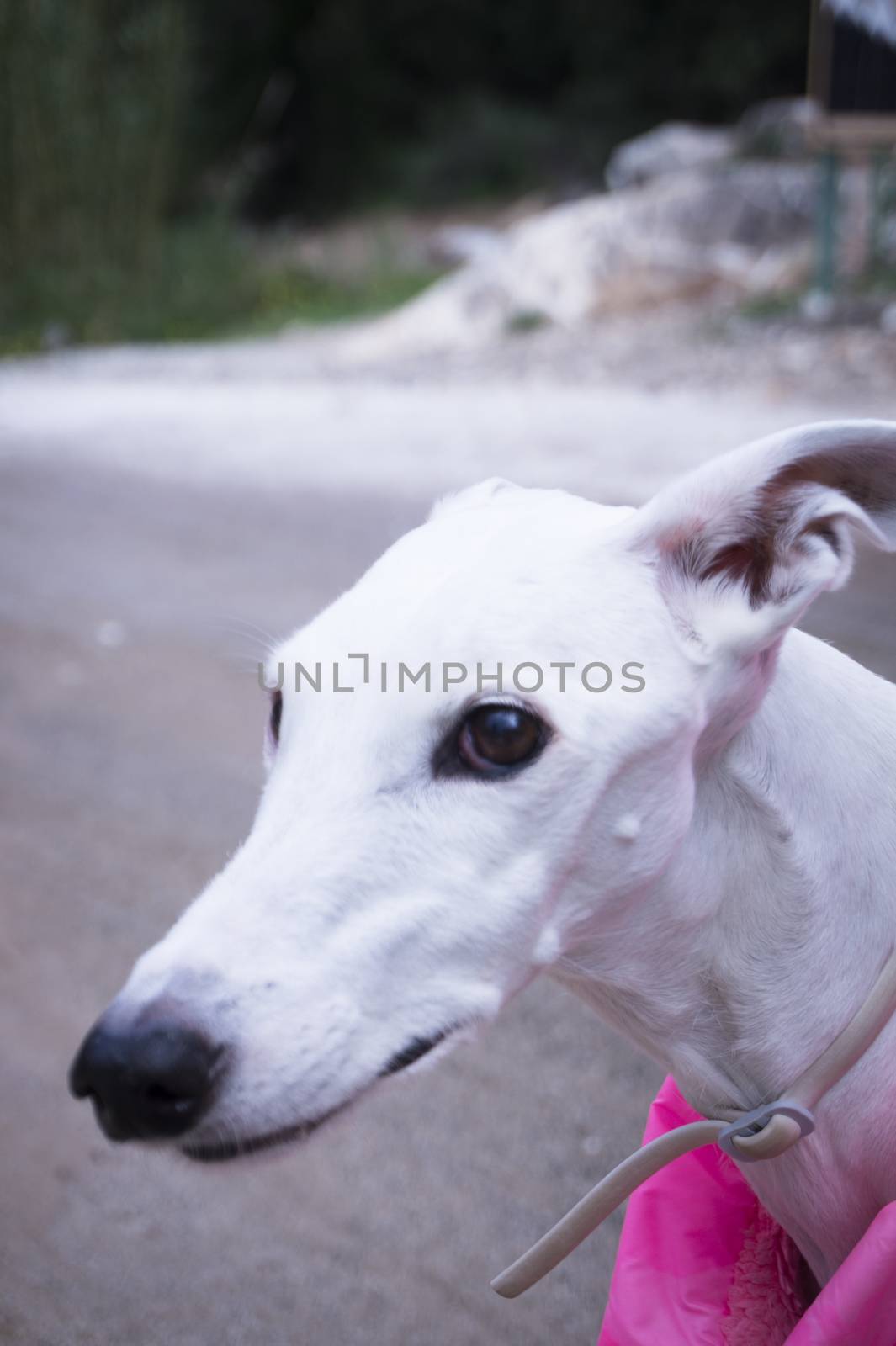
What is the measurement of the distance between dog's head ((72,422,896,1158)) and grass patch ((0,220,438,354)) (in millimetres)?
11919

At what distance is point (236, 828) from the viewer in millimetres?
3711

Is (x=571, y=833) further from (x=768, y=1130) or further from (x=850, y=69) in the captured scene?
(x=850, y=69)

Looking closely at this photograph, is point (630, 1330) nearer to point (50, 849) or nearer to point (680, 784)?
point (680, 784)

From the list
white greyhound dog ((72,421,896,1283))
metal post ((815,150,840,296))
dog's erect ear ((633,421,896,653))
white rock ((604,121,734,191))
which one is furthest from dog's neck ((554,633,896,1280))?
white rock ((604,121,734,191))

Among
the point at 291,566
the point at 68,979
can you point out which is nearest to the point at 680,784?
the point at 68,979

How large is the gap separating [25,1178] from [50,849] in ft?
4.34

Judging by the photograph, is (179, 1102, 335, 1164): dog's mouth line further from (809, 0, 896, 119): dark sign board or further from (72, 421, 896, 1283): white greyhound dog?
(809, 0, 896, 119): dark sign board

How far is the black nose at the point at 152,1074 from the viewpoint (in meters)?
1.08

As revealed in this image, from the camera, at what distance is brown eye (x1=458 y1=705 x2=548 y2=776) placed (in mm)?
1207

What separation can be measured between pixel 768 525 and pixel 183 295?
43.5 ft

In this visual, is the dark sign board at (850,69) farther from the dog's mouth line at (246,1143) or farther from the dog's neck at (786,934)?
the dog's mouth line at (246,1143)

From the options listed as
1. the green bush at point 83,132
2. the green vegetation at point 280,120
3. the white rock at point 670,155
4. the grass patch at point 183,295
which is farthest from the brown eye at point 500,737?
the green bush at point 83,132

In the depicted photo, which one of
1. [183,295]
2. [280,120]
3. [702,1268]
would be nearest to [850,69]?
[183,295]

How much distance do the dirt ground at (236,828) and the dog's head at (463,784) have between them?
0.15 m
